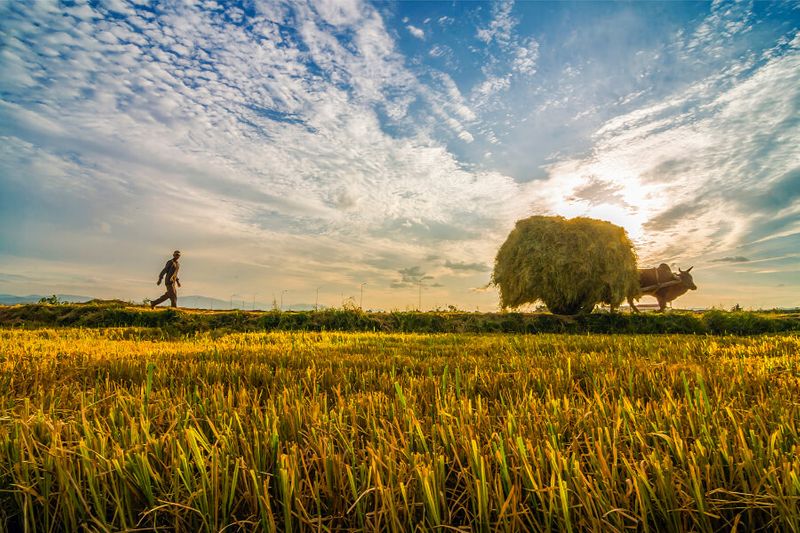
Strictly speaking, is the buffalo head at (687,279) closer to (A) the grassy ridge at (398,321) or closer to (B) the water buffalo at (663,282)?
(B) the water buffalo at (663,282)

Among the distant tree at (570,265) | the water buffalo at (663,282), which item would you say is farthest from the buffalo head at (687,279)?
the distant tree at (570,265)

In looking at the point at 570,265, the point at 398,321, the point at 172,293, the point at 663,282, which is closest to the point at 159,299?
the point at 172,293

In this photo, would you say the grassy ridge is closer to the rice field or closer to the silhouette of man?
the silhouette of man

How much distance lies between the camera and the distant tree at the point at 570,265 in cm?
1401

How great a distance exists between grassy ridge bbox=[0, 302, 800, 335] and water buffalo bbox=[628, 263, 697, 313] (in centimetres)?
657

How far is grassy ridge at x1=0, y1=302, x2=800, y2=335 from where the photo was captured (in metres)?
11.8

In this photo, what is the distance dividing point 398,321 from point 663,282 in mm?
14357

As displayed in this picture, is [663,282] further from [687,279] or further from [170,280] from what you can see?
[170,280]

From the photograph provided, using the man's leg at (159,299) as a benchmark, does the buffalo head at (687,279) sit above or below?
above

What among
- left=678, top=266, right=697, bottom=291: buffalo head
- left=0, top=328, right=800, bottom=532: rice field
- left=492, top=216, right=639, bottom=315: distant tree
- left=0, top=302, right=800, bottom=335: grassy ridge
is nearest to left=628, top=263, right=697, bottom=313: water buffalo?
left=678, top=266, right=697, bottom=291: buffalo head

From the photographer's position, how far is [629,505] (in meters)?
1.16

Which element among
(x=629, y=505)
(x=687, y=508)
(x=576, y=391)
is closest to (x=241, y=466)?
(x=629, y=505)

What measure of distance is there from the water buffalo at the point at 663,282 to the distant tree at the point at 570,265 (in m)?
5.42

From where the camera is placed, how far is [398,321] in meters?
12.5
